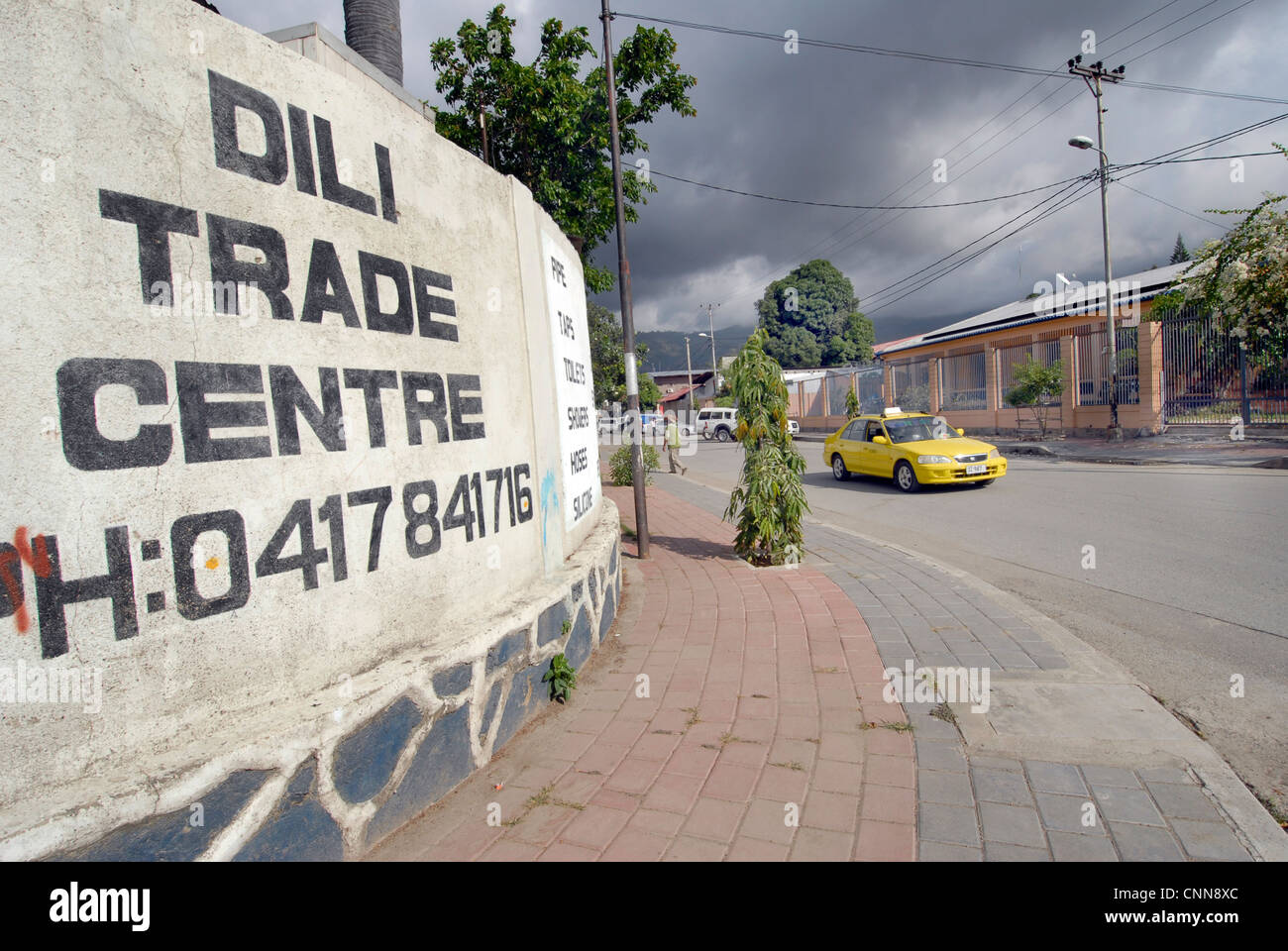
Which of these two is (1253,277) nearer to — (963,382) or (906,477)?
(906,477)

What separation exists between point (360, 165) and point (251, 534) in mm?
1608

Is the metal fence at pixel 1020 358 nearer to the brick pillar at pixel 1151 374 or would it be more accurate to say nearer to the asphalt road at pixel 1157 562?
the brick pillar at pixel 1151 374

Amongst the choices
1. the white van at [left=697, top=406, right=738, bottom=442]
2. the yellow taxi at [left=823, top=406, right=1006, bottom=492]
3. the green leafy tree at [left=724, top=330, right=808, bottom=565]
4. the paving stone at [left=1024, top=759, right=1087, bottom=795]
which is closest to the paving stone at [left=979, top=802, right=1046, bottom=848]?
the paving stone at [left=1024, top=759, right=1087, bottom=795]

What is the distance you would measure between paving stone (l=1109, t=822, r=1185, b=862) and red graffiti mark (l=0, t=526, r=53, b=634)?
3499mm

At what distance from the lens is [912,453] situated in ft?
40.6

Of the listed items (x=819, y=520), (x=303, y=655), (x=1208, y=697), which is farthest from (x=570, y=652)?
(x=819, y=520)

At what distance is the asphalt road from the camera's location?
12.7ft

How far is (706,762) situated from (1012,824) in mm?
1232

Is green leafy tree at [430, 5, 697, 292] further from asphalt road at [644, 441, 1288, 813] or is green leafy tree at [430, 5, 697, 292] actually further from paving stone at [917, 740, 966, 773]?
paving stone at [917, 740, 966, 773]

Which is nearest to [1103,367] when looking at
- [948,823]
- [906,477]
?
[906,477]

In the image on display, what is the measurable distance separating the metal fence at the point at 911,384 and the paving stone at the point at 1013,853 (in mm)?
28809

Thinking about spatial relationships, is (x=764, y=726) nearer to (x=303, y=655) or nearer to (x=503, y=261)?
(x=303, y=655)

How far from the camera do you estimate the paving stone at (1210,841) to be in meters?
2.55

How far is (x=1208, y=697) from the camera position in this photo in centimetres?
387
